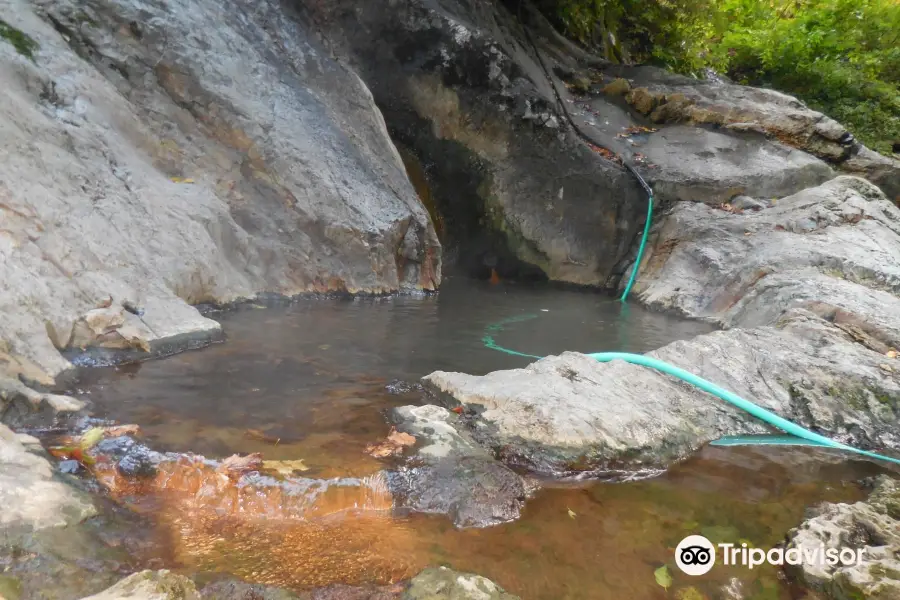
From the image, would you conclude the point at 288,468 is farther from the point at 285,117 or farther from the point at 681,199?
the point at 681,199

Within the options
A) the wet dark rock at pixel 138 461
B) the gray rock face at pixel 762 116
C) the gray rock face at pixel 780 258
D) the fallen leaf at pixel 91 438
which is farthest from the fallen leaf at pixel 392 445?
the gray rock face at pixel 762 116

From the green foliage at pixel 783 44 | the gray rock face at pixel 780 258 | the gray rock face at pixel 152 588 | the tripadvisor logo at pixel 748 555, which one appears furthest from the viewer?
the green foliage at pixel 783 44

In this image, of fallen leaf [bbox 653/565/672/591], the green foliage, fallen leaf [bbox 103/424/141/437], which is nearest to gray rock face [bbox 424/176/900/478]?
fallen leaf [bbox 653/565/672/591]

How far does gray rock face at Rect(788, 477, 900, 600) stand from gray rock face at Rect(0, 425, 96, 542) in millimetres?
3035

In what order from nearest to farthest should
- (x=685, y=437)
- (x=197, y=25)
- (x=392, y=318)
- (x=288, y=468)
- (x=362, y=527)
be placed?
1. (x=362, y=527)
2. (x=288, y=468)
3. (x=685, y=437)
4. (x=392, y=318)
5. (x=197, y=25)

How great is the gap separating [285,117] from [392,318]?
3.11 meters

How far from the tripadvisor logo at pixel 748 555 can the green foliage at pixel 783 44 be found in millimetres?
13328

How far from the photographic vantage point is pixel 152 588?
1.68 metres

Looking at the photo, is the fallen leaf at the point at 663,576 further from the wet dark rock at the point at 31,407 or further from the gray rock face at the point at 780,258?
the gray rock face at the point at 780,258

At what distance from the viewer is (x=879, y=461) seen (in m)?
3.61

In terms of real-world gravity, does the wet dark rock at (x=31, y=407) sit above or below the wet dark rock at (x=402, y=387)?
below

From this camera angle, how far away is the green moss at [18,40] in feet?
17.1

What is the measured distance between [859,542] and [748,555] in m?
0.52

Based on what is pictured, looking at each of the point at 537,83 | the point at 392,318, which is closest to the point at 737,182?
the point at 537,83
